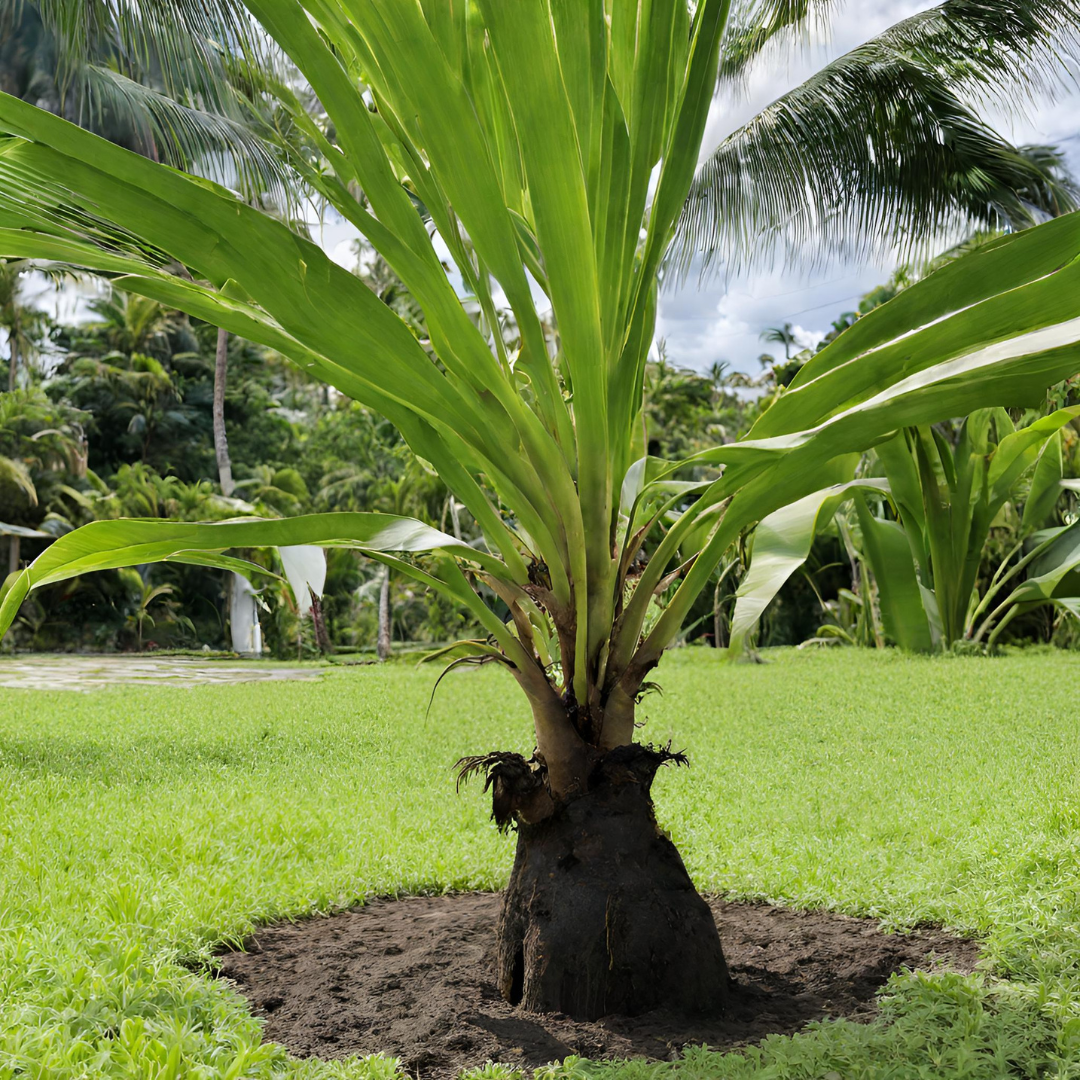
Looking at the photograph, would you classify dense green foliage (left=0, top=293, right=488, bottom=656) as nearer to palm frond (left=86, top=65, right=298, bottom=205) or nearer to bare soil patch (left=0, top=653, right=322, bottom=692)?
bare soil patch (left=0, top=653, right=322, bottom=692)

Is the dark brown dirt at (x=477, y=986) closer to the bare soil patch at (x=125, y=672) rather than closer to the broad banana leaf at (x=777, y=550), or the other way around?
the broad banana leaf at (x=777, y=550)

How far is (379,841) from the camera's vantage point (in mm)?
2564

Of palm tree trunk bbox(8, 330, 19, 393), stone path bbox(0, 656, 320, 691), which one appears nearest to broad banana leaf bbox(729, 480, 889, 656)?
stone path bbox(0, 656, 320, 691)

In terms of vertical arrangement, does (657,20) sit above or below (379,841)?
above

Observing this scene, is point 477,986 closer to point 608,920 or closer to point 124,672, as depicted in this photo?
point 608,920

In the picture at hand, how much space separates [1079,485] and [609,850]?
19.4 ft

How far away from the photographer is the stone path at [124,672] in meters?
8.02

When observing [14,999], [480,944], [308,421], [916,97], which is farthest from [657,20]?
[308,421]

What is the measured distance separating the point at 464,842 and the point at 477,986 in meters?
1.07

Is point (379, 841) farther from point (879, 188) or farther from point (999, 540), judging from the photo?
point (999, 540)

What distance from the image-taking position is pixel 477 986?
61.2 inches

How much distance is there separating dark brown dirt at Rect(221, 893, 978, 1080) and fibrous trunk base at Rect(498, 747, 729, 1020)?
0.03 meters

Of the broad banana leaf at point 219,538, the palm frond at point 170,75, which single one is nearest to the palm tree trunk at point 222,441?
the palm frond at point 170,75

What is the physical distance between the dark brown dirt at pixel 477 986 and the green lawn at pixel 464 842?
0.08 metres
